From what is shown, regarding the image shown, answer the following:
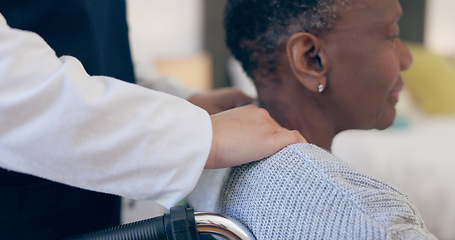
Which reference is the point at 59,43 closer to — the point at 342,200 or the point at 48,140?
the point at 48,140

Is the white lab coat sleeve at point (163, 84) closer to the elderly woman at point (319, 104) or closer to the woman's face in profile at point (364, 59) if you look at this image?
the elderly woman at point (319, 104)

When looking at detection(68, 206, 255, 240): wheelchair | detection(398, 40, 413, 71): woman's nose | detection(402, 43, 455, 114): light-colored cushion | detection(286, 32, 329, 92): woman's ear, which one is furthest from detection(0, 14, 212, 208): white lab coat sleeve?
detection(402, 43, 455, 114): light-colored cushion

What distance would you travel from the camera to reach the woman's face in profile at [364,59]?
727mm

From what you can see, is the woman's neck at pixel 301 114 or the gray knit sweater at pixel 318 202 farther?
the woman's neck at pixel 301 114

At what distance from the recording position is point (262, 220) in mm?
594

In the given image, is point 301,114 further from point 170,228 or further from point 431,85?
point 431,85

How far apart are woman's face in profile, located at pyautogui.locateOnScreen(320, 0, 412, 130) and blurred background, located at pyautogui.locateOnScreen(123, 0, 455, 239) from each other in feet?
3.66

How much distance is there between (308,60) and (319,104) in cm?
9

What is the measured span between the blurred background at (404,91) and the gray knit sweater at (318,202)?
4.38 ft

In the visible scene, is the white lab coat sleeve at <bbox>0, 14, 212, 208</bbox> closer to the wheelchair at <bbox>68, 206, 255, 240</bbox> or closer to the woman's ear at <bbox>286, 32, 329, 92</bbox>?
the wheelchair at <bbox>68, 206, 255, 240</bbox>

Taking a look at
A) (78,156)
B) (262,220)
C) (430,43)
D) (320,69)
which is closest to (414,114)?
(430,43)

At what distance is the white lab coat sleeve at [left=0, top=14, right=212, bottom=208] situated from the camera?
50cm

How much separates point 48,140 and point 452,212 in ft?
5.58

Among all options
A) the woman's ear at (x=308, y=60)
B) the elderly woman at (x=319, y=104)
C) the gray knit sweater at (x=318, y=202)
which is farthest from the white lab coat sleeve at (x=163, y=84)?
the gray knit sweater at (x=318, y=202)
